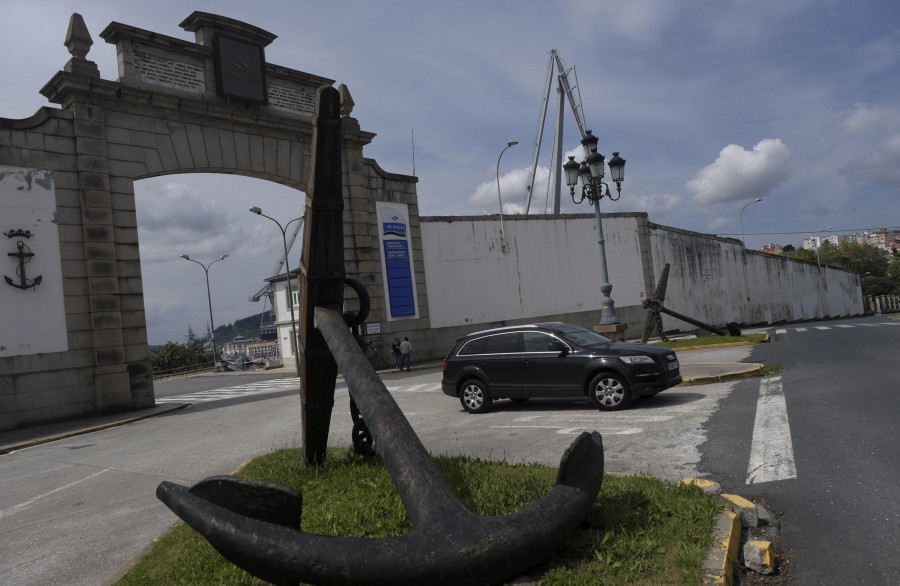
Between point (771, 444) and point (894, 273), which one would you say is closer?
point (771, 444)

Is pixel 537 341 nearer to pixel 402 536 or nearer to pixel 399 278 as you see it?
pixel 402 536

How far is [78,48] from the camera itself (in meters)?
18.2

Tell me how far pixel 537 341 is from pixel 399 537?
344 inches

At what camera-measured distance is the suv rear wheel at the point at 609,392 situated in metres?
10.3

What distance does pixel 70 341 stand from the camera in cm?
1689

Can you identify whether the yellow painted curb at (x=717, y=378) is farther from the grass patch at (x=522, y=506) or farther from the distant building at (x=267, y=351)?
the distant building at (x=267, y=351)

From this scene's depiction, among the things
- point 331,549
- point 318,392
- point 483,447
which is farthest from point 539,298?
point 331,549

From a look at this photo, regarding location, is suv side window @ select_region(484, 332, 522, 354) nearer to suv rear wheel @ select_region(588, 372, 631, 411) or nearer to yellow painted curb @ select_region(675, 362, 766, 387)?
suv rear wheel @ select_region(588, 372, 631, 411)

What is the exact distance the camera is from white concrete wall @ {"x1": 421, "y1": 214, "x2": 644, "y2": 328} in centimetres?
2891

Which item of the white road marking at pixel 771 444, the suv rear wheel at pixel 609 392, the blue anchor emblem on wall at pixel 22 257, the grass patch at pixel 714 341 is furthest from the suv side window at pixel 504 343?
the blue anchor emblem on wall at pixel 22 257

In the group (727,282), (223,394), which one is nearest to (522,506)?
(223,394)

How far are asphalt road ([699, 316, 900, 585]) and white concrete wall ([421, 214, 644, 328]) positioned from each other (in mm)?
18218

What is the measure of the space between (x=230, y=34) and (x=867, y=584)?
→ 22955 mm

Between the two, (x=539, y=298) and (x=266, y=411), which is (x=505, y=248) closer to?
(x=539, y=298)
